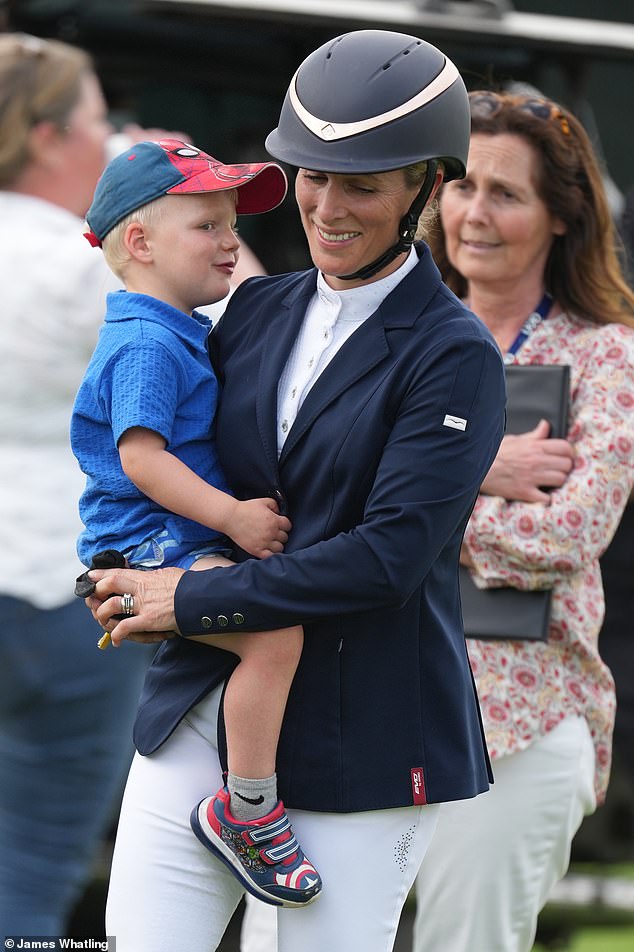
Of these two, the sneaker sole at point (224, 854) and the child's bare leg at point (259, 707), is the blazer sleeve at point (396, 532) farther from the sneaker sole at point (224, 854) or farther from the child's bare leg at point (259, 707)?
the sneaker sole at point (224, 854)

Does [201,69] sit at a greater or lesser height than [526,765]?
greater

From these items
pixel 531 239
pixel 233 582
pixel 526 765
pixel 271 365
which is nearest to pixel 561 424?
pixel 531 239

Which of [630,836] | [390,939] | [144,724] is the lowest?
[630,836]

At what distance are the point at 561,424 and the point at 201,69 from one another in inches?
102

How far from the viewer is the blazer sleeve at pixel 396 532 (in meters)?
2.23

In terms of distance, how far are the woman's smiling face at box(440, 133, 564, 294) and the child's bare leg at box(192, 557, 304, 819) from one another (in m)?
1.28

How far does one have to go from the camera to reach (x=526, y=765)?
122 inches

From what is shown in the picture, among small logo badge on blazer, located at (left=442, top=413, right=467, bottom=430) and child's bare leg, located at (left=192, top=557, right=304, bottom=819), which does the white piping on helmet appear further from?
child's bare leg, located at (left=192, top=557, right=304, bottom=819)

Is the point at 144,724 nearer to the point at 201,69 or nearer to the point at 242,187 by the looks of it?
the point at 242,187

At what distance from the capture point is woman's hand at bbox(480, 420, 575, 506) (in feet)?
10.1

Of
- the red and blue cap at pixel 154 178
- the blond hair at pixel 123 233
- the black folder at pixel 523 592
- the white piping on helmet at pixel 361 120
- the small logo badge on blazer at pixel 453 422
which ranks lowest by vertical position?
the black folder at pixel 523 592

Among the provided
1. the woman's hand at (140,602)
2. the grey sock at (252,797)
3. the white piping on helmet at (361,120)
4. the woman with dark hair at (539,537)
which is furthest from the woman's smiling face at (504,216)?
the grey sock at (252,797)

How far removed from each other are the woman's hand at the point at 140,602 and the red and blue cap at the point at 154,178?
0.60 metres

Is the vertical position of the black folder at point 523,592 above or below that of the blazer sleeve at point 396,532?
below
